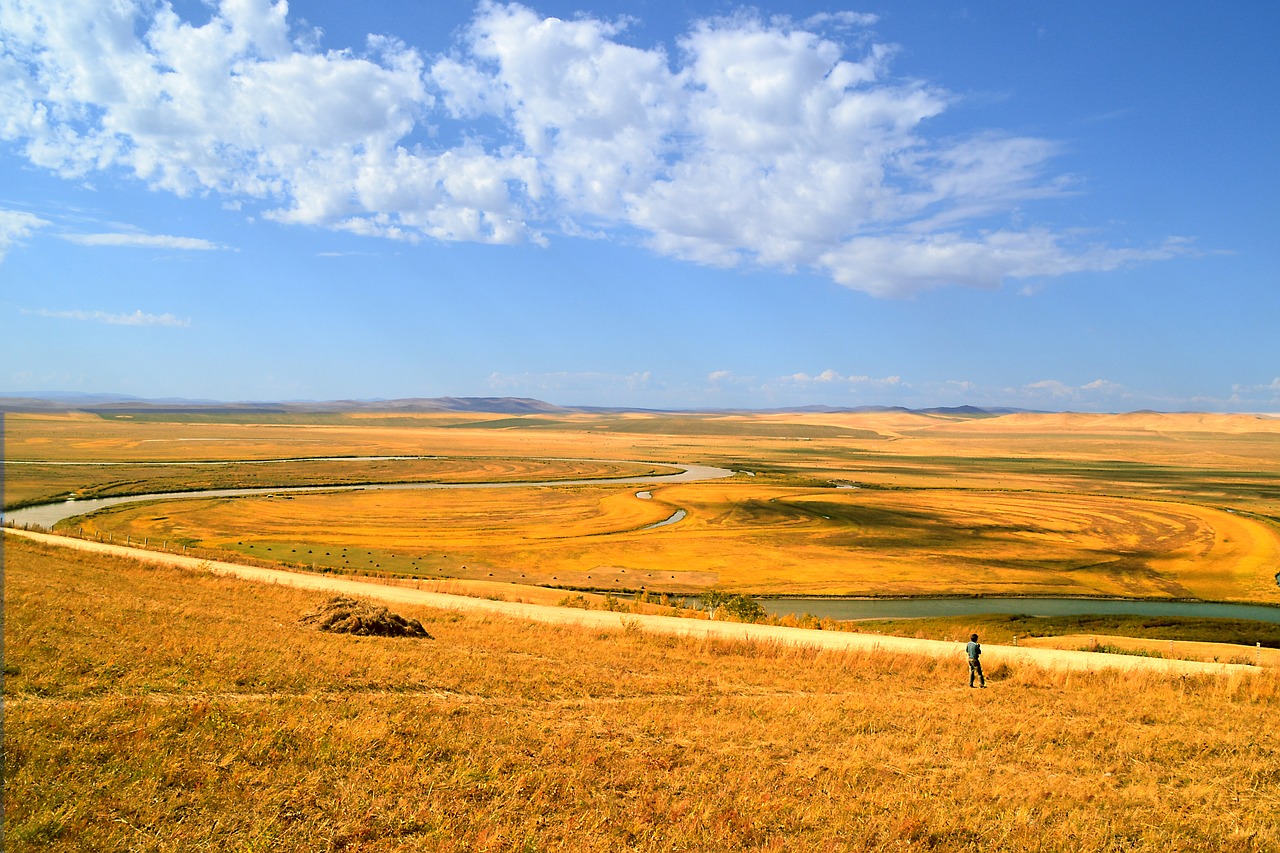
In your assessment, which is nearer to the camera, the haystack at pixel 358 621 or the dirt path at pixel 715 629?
the haystack at pixel 358 621

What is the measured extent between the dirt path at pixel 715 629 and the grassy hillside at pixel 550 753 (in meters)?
3.54

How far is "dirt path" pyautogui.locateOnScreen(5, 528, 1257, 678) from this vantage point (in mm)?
19484

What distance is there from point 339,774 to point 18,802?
2861mm

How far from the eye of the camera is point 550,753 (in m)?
9.41

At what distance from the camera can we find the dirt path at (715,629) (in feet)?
63.9

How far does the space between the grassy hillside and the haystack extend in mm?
1179

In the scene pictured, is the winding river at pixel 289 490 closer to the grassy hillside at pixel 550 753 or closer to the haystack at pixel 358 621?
the haystack at pixel 358 621

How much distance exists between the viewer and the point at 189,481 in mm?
82375

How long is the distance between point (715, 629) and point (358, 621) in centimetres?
1140

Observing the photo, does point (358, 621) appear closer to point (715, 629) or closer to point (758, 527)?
point (715, 629)

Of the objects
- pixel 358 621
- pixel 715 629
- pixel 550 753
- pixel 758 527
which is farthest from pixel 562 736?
pixel 758 527

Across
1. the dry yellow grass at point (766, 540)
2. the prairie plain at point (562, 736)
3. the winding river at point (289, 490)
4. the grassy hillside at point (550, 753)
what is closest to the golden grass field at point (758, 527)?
the dry yellow grass at point (766, 540)

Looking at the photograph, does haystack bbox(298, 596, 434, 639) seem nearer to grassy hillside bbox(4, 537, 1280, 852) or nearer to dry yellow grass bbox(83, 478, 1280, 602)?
grassy hillside bbox(4, 537, 1280, 852)

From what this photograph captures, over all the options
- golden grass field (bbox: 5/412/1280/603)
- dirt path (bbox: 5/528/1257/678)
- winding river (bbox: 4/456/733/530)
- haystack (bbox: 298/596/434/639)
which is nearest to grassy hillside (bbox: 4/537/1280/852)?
haystack (bbox: 298/596/434/639)
